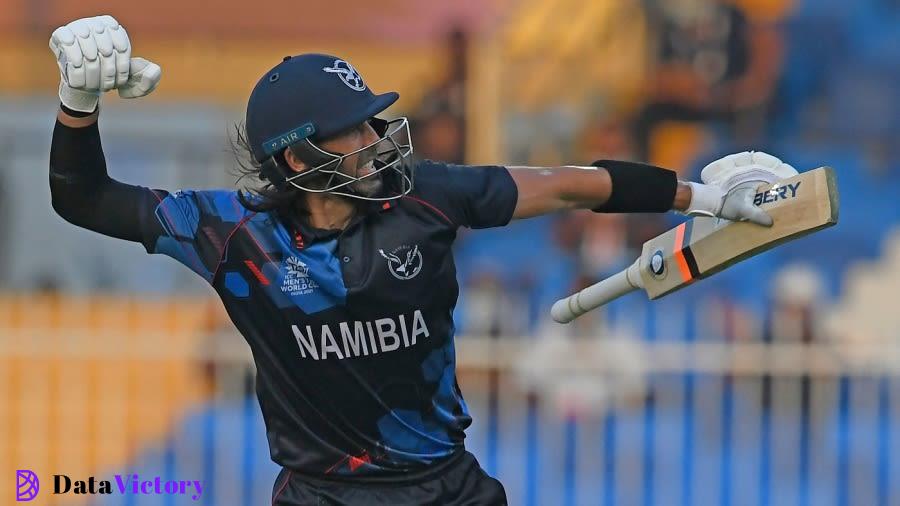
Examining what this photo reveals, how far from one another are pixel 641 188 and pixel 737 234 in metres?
0.28

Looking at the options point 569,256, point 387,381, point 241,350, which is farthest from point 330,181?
point 569,256

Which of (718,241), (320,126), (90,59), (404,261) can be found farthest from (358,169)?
(718,241)

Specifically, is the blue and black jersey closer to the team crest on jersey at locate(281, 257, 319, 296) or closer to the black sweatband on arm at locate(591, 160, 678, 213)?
the team crest on jersey at locate(281, 257, 319, 296)

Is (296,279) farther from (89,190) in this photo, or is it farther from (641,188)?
(641,188)

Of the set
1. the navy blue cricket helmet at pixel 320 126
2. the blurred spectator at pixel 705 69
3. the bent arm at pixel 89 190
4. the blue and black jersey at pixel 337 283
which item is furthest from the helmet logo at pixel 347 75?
the blurred spectator at pixel 705 69

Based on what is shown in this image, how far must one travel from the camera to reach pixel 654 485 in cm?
783

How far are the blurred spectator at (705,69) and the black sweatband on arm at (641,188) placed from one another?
23.3 ft

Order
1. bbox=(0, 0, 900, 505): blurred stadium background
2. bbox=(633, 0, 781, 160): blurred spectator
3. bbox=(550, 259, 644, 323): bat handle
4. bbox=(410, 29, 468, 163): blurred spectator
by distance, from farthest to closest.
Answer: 1. bbox=(633, 0, 781, 160): blurred spectator
2. bbox=(410, 29, 468, 163): blurred spectator
3. bbox=(0, 0, 900, 505): blurred stadium background
4. bbox=(550, 259, 644, 323): bat handle

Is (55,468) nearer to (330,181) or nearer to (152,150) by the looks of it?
(152,150)

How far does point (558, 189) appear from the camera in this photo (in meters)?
3.86

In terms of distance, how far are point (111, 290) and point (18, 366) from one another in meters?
Answer: 1.22

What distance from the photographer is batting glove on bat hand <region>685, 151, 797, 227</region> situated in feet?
12.7

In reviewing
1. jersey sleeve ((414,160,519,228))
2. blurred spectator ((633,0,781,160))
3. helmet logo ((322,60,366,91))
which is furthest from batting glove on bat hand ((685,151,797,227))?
blurred spectator ((633,0,781,160))

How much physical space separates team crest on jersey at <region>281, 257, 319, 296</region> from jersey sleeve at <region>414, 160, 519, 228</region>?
343mm
